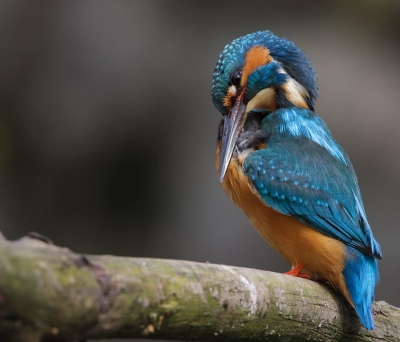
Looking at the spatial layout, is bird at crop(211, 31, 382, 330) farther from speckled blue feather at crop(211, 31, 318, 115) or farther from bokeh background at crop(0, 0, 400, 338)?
bokeh background at crop(0, 0, 400, 338)

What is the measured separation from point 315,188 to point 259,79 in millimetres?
702

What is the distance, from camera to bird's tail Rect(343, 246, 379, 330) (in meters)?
2.11

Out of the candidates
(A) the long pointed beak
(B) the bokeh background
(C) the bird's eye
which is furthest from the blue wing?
(B) the bokeh background

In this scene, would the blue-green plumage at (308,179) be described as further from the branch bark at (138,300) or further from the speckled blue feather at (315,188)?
the branch bark at (138,300)

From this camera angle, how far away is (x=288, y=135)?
264 cm

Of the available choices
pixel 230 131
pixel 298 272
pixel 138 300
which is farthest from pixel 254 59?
pixel 138 300

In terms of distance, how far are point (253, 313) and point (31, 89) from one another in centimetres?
377

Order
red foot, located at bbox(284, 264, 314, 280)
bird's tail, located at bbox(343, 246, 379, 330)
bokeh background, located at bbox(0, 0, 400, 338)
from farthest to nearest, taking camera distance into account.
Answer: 1. bokeh background, located at bbox(0, 0, 400, 338)
2. red foot, located at bbox(284, 264, 314, 280)
3. bird's tail, located at bbox(343, 246, 379, 330)

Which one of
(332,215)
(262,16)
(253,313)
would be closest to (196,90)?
(262,16)

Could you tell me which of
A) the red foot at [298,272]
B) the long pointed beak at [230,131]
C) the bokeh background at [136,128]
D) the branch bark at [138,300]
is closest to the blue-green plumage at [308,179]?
the long pointed beak at [230,131]

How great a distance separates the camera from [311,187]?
2.49 meters

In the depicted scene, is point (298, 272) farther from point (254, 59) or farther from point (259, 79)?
point (254, 59)

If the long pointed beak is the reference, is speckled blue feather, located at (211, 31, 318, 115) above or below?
above

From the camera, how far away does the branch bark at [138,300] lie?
116 centimetres
